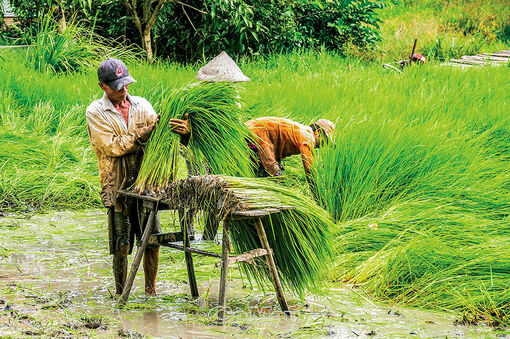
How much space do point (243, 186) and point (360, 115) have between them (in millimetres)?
3517

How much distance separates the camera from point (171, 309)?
14.1 ft

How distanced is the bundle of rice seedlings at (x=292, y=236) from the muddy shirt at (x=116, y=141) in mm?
717

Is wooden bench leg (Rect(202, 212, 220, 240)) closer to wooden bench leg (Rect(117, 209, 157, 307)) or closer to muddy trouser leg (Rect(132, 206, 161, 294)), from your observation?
wooden bench leg (Rect(117, 209, 157, 307))

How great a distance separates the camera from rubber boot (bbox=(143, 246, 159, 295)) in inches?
177

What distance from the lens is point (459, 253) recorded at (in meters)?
4.66

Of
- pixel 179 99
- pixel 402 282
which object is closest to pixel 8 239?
pixel 179 99

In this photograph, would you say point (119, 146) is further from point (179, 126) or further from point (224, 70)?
point (224, 70)

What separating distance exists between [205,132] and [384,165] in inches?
75.3

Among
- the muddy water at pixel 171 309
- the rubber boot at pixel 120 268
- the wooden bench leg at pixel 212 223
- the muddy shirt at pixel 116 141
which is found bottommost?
the muddy water at pixel 171 309

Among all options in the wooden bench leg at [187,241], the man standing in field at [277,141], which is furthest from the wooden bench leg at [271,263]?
the man standing in field at [277,141]

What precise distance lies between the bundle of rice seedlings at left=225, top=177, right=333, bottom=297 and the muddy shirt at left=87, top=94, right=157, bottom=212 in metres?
0.72

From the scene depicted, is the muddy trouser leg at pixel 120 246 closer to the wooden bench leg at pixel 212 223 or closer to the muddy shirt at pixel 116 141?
the muddy shirt at pixel 116 141

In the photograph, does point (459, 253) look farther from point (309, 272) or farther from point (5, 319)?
point (5, 319)

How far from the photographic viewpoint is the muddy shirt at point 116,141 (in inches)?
167
